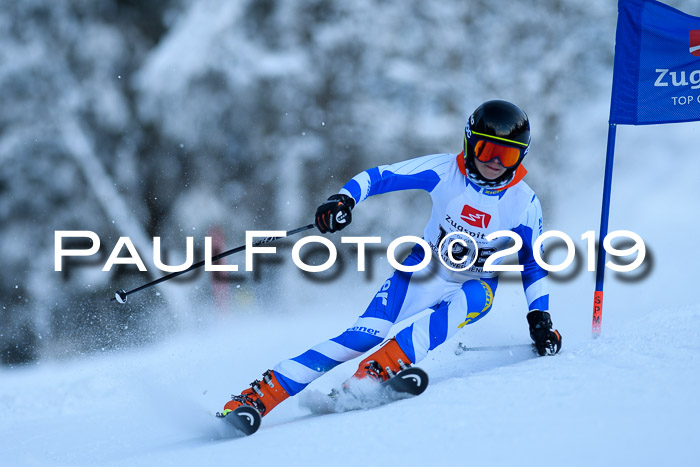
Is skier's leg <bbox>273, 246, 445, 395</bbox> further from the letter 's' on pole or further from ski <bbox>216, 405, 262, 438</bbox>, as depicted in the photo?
the letter 's' on pole

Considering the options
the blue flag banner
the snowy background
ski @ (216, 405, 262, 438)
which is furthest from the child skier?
the snowy background

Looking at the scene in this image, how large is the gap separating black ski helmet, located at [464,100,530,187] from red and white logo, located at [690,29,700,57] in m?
1.63

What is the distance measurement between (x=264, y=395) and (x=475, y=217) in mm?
1317

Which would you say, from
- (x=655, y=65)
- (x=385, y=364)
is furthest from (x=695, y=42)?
(x=385, y=364)

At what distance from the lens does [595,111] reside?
11.2 metres

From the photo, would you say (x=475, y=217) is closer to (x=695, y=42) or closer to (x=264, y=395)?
(x=264, y=395)

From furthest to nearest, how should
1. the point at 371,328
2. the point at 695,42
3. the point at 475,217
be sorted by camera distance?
the point at 695,42, the point at 475,217, the point at 371,328

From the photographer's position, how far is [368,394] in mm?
2953

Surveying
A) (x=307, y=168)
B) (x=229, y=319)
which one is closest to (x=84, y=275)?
(x=307, y=168)

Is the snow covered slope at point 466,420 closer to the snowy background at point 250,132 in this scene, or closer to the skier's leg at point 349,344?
the skier's leg at point 349,344

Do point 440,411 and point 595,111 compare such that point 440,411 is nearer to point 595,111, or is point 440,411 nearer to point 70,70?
point 595,111

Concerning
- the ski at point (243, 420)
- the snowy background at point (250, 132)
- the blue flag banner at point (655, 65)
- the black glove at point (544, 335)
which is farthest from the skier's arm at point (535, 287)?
the snowy background at point (250, 132)

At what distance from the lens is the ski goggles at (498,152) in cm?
311

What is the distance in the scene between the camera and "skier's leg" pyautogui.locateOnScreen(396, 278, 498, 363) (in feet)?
10.0
